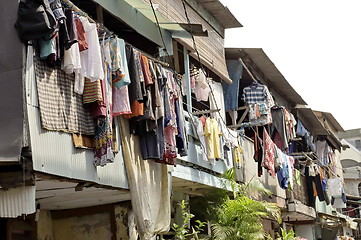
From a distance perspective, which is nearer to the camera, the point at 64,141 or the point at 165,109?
the point at 64,141

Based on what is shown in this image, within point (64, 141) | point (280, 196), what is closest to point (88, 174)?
point (64, 141)

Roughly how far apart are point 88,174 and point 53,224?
148 inches

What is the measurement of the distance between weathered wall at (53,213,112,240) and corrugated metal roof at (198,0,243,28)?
21.1 ft

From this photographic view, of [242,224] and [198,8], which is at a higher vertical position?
[198,8]

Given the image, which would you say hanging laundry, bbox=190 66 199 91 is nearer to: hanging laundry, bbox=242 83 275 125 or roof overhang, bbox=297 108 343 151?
hanging laundry, bbox=242 83 275 125

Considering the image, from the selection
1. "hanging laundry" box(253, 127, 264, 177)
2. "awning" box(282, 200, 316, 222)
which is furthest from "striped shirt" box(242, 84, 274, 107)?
"awning" box(282, 200, 316, 222)

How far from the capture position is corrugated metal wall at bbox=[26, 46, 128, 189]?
296 inches

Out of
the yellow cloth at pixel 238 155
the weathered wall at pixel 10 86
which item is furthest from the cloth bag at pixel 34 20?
the yellow cloth at pixel 238 155

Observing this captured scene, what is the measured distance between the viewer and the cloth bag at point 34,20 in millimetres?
7422

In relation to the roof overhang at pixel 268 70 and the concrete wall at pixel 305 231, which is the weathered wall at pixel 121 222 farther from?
the concrete wall at pixel 305 231

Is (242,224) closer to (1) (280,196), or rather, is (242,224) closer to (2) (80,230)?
(2) (80,230)

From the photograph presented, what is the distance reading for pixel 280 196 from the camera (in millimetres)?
20391

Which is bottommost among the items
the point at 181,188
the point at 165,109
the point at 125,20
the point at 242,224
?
the point at 242,224

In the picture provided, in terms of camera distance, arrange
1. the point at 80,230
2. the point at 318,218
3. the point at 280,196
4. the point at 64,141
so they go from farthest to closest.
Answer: the point at 318,218
the point at 280,196
the point at 80,230
the point at 64,141
